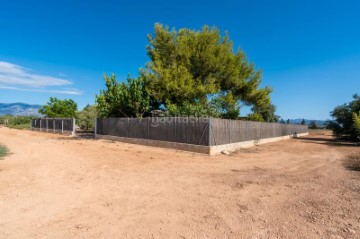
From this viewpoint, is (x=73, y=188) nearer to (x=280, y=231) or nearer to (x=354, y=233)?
(x=280, y=231)

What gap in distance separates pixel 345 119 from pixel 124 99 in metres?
23.6

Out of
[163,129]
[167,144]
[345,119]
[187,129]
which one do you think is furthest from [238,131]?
[345,119]

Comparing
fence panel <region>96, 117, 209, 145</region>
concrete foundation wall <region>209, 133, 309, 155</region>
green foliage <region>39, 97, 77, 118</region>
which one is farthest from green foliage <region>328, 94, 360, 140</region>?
green foliage <region>39, 97, 77, 118</region>

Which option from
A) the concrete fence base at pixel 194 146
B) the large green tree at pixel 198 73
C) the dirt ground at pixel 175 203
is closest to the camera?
the dirt ground at pixel 175 203

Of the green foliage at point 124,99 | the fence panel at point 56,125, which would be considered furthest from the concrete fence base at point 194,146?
the fence panel at point 56,125

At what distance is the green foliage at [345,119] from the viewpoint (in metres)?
23.2

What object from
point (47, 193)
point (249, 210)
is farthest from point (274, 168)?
point (47, 193)

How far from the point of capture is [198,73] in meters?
18.9

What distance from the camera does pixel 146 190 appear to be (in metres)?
5.40

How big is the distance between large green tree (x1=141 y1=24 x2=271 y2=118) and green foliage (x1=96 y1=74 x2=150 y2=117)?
Result: 84 cm

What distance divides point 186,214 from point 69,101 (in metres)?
38.0

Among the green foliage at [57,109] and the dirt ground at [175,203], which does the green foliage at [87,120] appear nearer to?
the green foliage at [57,109]

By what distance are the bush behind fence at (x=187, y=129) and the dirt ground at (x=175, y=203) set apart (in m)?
4.57

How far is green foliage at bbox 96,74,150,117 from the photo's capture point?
18.2 meters
